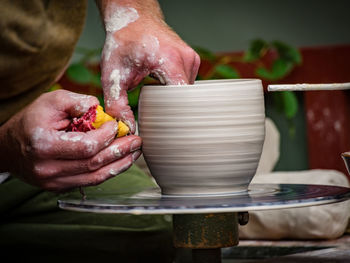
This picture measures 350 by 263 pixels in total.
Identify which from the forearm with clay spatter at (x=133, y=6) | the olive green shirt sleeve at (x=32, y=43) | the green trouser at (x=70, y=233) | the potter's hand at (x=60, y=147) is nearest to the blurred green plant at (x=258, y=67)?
the green trouser at (x=70, y=233)

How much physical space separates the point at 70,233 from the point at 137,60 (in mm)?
570

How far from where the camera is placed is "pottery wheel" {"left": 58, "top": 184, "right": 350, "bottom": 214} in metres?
1.01

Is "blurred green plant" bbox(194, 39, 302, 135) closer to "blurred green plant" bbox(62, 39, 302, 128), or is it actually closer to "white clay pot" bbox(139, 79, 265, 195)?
"blurred green plant" bbox(62, 39, 302, 128)

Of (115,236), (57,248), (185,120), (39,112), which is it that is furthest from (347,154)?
(57,248)

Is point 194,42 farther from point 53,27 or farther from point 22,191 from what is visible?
point 53,27

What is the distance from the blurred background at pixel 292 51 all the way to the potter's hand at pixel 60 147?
1614 millimetres

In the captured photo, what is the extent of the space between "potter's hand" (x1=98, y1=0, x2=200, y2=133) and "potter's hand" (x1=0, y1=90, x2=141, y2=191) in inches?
2.9

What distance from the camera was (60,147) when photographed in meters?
1.19

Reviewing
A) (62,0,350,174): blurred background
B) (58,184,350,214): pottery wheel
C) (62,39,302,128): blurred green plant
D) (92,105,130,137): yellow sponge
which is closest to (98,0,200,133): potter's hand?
(92,105,130,137): yellow sponge

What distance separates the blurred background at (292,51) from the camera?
2.99 metres

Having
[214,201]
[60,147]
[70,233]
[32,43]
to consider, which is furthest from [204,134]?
[70,233]

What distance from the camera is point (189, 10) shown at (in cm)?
331

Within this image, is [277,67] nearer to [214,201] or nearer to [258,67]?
[258,67]

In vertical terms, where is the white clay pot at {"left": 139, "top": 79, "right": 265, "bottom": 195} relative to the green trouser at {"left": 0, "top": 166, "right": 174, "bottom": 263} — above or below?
above
